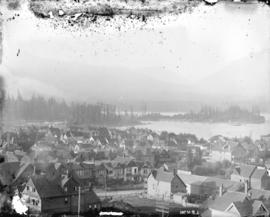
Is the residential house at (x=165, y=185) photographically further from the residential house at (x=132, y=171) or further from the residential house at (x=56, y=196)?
the residential house at (x=56, y=196)

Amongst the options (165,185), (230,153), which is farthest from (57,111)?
(230,153)

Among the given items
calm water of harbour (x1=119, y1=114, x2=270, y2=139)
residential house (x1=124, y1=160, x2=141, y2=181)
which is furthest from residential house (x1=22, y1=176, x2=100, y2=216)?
calm water of harbour (x1=119, y1=114, x2=270, y2=139)

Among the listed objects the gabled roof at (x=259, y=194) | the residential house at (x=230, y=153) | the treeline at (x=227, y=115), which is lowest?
the gabled roof at (x=259, y=194)

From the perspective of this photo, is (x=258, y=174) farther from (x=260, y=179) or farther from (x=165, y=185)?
(x=165, y=185)

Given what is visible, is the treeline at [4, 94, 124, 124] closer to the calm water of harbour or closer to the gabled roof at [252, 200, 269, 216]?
the calm water of harbour

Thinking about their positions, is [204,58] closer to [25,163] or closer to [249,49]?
[249,49]

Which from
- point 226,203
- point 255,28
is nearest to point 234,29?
point 255,28

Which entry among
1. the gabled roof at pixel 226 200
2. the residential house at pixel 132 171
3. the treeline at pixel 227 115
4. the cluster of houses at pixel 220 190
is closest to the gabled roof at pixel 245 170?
the cluster of houses at pixel 220 190
